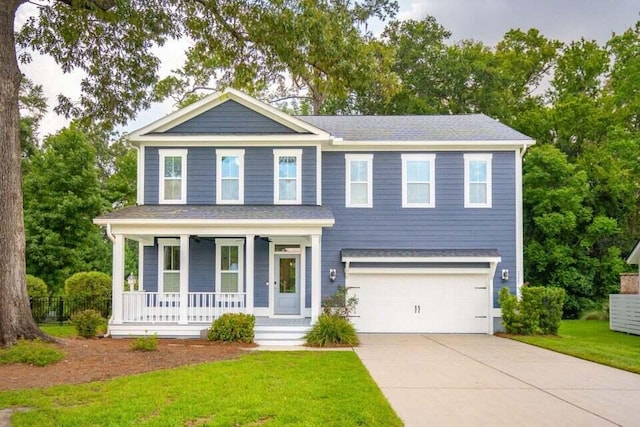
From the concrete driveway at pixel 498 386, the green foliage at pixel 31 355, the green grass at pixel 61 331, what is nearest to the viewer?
the concrete driveway at pixel 498 386

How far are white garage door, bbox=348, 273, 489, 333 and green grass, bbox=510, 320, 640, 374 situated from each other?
1.91 m

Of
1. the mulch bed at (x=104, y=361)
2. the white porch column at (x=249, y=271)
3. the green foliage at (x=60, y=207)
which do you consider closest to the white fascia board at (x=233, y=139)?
the white porch column at (x=249, y=271)

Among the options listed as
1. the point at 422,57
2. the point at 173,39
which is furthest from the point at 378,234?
the point at 422,57

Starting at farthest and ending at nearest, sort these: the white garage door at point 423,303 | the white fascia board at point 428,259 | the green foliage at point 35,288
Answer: the green foliage at point 35,288 → the white garage door at point 423,303 → the white fascia board at point 428,259

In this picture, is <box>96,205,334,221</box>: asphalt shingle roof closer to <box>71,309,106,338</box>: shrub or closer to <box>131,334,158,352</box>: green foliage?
<box>71,309,106,338</box>: shrub

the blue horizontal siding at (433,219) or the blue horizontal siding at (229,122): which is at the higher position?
the blue horizontal siding at (229,122)

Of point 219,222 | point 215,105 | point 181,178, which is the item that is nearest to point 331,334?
point 219,222

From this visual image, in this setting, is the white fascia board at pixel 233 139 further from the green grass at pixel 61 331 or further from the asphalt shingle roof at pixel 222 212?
the green grass at pixel 61 331

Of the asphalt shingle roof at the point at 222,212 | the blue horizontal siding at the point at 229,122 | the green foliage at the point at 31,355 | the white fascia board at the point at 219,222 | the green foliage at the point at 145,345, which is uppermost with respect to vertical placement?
the blue horizontal siding at the point at 229,122

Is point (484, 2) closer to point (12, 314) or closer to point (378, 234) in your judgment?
point (378, 234)

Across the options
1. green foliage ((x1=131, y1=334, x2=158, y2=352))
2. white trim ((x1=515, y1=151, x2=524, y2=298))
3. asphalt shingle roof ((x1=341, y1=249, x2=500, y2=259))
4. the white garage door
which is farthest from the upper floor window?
green foliage ((x1=131, y1=334, x2=158, y2=352))

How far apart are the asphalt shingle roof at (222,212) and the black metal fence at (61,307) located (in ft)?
15.8

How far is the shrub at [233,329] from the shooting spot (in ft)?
49.6

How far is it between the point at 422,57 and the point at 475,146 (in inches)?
671
